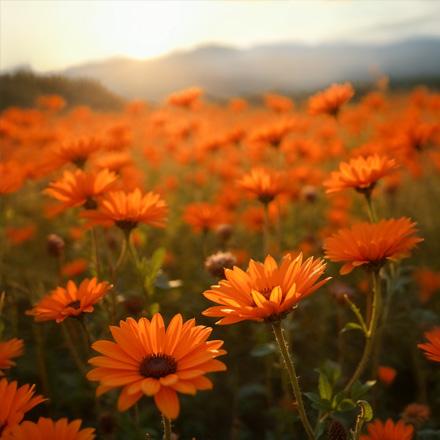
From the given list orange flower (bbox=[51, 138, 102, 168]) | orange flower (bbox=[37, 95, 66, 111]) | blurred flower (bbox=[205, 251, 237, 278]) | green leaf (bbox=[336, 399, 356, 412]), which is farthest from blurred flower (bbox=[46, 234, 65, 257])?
orange flower (bbox=[37, 95, 66, 111])

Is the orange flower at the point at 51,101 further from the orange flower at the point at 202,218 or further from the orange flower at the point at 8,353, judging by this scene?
the orange flower at the point at 8,353

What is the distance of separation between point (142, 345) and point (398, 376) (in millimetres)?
2260

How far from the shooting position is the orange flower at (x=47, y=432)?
1106 mm

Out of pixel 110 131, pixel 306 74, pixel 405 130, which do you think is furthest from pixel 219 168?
pixel 306 74

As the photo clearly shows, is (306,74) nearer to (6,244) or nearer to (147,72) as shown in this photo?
(147,72)

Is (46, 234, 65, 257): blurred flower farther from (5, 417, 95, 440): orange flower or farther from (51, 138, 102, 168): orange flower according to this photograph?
(5, 417, 95, 440): orange flower

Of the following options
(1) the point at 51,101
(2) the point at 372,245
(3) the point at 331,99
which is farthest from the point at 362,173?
(1) the point at 51,101

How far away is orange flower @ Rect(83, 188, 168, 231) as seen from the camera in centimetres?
199

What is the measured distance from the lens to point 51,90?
18.9ft

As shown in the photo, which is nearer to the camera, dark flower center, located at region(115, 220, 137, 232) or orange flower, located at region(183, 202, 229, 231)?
dark flower center, located at region(115, 220, 137, 232)

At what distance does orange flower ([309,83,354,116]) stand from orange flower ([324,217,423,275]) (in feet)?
5.06

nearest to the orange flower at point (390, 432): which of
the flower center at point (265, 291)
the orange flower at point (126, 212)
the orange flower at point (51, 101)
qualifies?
the flower center at point (265, 291)

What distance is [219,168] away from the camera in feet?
18.1

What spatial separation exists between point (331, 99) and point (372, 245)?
1.70 m
